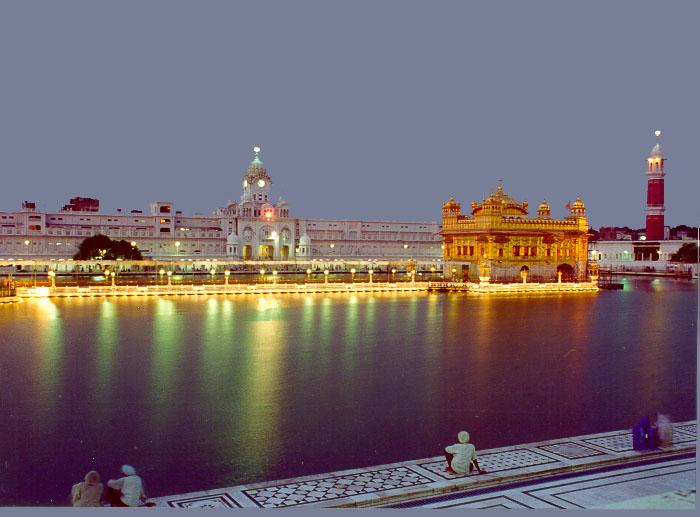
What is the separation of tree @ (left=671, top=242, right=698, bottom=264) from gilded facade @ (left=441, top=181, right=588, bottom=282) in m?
17.0

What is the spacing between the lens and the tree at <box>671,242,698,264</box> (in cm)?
6009

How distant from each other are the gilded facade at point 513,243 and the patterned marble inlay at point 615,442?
33.0 meters

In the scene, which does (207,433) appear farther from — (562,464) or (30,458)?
(562,464)

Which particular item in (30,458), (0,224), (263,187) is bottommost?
(30,458)

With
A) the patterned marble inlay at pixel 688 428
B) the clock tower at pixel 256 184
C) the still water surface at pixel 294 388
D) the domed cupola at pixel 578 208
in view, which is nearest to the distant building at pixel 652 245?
the domed cupola at pixel 578 208

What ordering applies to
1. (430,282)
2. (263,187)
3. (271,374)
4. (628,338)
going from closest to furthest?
(271,374) → (628,338) → (430,282) → (263,187)

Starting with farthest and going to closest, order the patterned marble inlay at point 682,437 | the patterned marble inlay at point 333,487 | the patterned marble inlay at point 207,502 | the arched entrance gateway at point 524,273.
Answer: the arched entrance gateway at point 524,273 → the patterned marble inlay at point 682,437 → the patterned marble inlay at point 333,487 → the patterned marble inlay at point 207,502

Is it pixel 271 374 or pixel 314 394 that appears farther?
pixel 271 374

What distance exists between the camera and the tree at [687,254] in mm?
60094

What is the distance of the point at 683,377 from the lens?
52.6 ft

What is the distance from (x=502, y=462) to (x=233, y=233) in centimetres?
6672

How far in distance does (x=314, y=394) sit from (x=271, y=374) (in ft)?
6.77

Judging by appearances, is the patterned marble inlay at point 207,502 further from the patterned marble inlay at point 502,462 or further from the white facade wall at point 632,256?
the white facade wall at point 632,256

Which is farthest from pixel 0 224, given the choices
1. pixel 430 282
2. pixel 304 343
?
pixel 304 343
